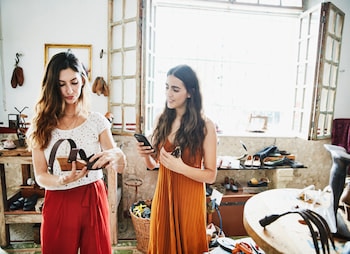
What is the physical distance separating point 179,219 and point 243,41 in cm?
279

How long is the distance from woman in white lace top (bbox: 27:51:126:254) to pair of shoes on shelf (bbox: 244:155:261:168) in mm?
1815

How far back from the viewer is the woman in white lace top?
118 cm

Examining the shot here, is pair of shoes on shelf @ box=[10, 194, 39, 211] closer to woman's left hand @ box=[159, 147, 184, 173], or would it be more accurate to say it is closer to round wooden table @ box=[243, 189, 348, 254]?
woman's left hand @ box=[159, 147, 184, 173]

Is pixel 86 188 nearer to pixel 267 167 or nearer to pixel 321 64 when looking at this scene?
pixel 267 167

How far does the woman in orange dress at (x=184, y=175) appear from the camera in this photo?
134 cm

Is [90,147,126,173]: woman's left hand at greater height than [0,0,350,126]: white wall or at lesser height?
lesser

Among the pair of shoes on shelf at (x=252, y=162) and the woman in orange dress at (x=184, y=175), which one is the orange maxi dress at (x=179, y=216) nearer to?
the woman in orange dress at (x=184, y=175)

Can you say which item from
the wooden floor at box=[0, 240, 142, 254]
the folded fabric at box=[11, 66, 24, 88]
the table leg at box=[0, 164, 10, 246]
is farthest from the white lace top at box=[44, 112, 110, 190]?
the folded fabric at box=[11, 66, 24, 88]

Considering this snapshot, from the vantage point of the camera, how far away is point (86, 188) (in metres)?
1.26

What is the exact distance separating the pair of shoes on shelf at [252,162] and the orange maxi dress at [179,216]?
1.41 meters

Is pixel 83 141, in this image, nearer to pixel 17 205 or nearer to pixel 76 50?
pixel 17 205

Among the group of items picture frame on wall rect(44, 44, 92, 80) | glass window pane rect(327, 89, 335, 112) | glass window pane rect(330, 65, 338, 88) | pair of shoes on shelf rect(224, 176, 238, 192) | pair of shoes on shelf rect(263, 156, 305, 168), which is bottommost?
pair of shoes on shelf rect(224, 176, 238, 192)

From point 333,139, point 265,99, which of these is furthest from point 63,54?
point 333,139

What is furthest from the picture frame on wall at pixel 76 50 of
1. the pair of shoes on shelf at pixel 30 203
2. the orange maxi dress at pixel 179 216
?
the orange maxi dress at pixel 179 216
